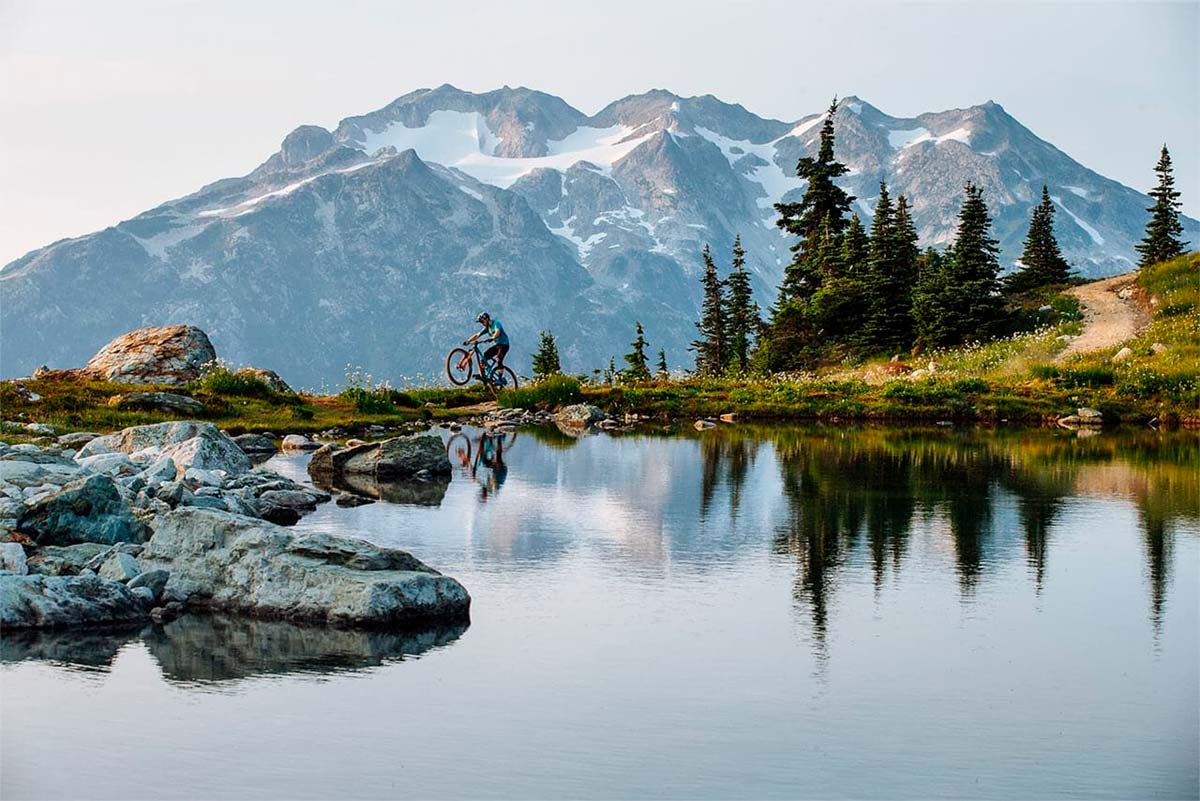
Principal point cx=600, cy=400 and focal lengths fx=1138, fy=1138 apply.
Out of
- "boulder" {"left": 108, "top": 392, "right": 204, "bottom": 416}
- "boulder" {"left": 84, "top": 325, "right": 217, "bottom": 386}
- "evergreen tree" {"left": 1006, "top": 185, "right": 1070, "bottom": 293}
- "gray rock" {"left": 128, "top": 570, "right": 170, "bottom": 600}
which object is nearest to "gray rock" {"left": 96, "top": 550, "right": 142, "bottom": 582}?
"gray rock" {"left": 128, "top": 570, "right": 170, "bottom": 600}

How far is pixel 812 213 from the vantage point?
90000 mm

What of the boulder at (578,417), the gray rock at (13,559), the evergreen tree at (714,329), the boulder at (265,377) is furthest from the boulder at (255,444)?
the evergreen tree at (714,329)

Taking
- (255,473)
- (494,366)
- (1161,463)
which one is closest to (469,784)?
(255,473)

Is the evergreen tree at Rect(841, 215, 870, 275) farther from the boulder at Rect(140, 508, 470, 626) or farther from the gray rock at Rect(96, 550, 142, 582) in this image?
the gray rock at Rect(96, 550, 142, 582)

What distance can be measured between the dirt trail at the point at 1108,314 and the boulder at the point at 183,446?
156 feet

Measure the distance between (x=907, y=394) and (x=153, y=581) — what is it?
42.5 m

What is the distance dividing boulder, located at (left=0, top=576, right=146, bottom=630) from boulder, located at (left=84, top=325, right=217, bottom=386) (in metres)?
36.0

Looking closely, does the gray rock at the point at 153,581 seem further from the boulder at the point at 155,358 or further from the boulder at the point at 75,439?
the boulder at the point at 155,358

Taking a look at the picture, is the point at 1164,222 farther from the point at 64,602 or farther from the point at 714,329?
the point at 64,602

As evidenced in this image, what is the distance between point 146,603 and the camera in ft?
51.2

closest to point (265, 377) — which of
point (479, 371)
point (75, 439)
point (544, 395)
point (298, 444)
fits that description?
point (479, 371)

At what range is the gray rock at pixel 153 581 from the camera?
15.8 meters

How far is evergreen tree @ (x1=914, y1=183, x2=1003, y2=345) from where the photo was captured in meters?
69.3

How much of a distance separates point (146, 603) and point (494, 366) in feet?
131
